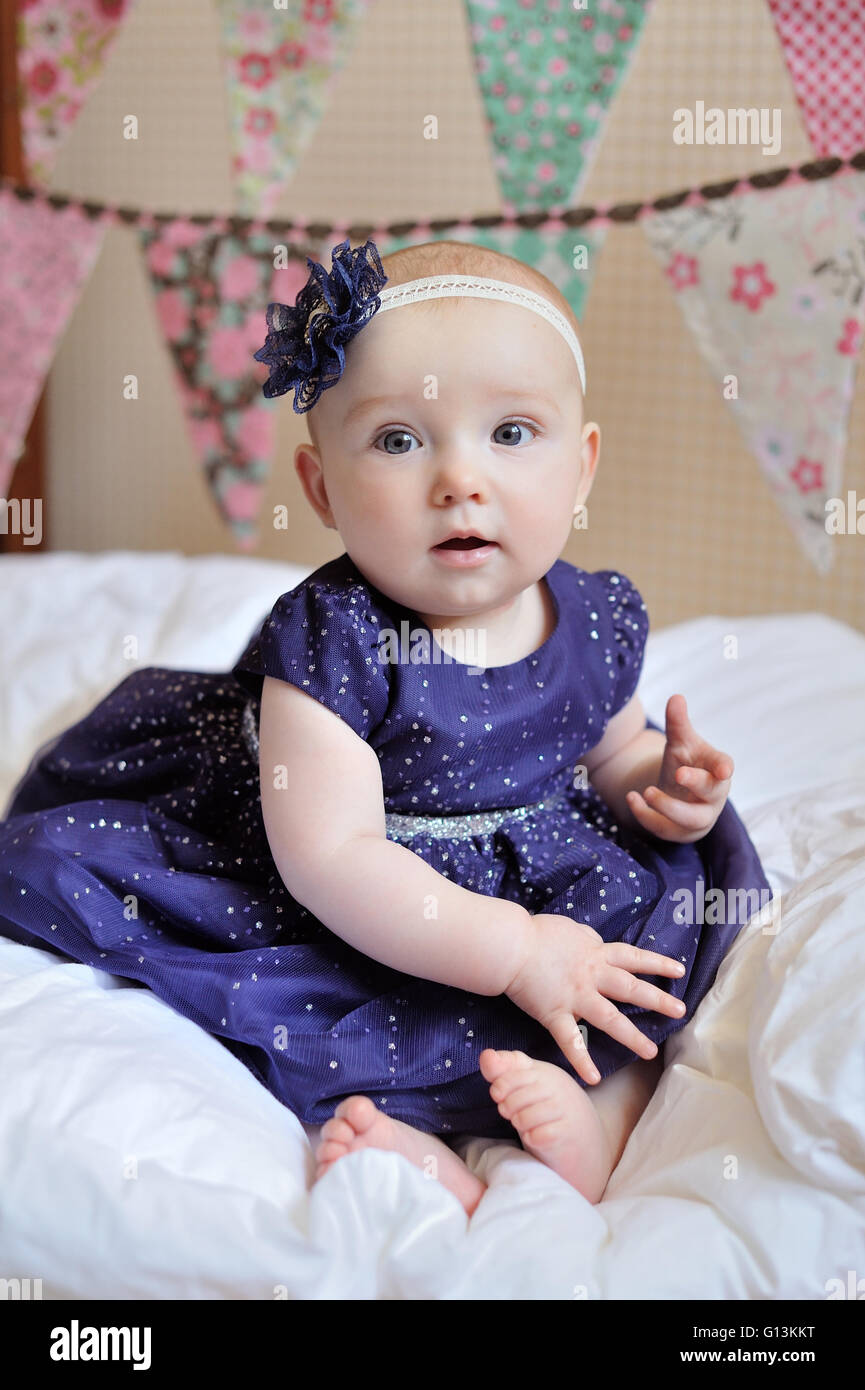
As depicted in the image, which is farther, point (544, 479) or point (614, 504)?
point (614, 504)

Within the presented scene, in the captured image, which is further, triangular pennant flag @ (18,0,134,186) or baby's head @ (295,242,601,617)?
triangular pennant flag @ (18,0,134,186)

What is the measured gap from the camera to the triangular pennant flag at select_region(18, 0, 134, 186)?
75.4 inches

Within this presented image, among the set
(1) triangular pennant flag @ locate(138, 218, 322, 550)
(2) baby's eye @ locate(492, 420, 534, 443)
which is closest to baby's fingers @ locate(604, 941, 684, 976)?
(2) baby's eye @ locate(492, 420, 534, 443)

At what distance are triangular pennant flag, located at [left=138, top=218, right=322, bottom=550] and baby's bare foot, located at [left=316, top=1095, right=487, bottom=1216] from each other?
1.26 meters

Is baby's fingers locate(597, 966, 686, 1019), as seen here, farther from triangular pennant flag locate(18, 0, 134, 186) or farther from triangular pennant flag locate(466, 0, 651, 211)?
triangular pennant flag locate(18, 0, 134, 186)

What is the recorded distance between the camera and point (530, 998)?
875 millimetres

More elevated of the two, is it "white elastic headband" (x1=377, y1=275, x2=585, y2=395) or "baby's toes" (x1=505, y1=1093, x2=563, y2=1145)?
"white elastic headband" (x1=377, y1=275, x2=585, y2=395)

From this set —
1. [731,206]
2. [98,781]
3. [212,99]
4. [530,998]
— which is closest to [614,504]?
[731,206]

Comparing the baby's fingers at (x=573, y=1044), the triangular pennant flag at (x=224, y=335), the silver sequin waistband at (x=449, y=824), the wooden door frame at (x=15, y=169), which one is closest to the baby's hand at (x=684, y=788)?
the silver sequin waistband at (x=449, y=824)

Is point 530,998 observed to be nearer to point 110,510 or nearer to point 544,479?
point 544,479
